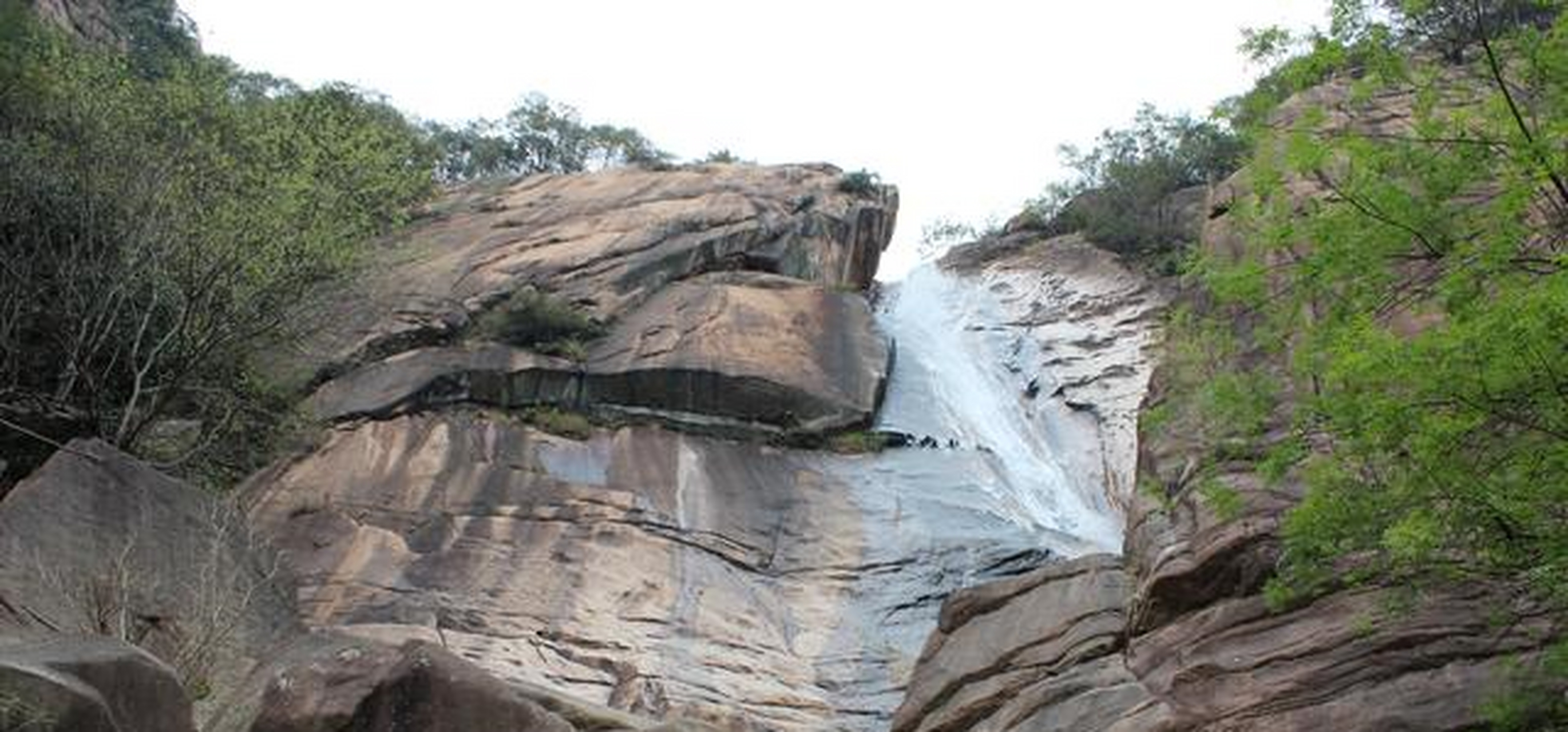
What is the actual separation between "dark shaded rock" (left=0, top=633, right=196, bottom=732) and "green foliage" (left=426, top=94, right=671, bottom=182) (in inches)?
1578

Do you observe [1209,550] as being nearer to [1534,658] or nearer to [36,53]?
[1534,658]

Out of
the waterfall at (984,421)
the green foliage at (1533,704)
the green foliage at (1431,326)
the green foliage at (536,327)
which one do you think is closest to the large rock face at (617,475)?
the green foliage at (536,327)

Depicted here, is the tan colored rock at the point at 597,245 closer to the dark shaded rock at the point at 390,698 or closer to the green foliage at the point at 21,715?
the dark shaded rock at the point at 390,698

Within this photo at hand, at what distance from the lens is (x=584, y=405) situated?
25.0 m

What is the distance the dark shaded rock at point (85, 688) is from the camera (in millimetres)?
9531

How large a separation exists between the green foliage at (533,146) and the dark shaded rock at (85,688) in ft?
131

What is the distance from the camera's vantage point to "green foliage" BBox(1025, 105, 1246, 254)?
122 ft

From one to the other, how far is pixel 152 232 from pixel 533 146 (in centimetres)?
3059

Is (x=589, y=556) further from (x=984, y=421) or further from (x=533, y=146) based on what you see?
(x=533, y=146)

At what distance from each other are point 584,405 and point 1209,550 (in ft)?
41.3

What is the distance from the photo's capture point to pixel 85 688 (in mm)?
9930

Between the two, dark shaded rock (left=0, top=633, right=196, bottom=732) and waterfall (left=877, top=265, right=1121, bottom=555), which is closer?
dark shaded rock (left=0, top=633, right=196, bottom=732)

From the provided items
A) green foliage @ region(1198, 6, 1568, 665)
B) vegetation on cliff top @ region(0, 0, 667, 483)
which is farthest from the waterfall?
green foliage @ region(1198, 6, 1568, 665)

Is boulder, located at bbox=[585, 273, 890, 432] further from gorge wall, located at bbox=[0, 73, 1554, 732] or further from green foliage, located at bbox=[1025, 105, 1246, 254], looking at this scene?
green foliage, located at bbox=[1025, 105, 1246, 254]
